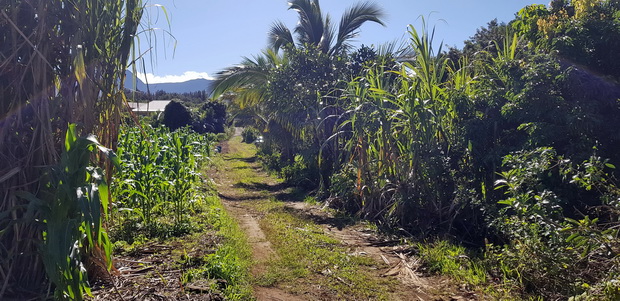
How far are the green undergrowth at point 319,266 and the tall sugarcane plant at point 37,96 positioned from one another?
2.02m

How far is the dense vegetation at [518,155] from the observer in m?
3.91

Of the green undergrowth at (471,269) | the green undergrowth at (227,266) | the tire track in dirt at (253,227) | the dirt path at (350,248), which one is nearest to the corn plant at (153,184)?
the green undergrowth at (227,266)

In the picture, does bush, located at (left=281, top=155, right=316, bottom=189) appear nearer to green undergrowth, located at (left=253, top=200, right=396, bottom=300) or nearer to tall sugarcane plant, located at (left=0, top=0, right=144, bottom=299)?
green undergrowth, located at (left=253, top=200, right=396, bottom=300)

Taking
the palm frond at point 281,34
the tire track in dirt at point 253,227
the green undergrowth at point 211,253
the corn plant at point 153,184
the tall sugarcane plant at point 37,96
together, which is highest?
the palm frond at point 281,34

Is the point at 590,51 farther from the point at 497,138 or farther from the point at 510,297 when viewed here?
the point at 510,297

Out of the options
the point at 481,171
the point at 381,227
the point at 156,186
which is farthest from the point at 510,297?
the point at 156,186

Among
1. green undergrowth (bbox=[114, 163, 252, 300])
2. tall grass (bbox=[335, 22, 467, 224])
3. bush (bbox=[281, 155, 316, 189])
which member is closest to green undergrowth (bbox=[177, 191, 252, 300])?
green undergrowth (bbox=[114, 163, 252, 300])

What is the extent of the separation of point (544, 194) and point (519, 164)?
2.12ft

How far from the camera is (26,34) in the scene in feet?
10.1

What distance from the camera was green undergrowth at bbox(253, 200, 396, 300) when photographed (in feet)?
14.2

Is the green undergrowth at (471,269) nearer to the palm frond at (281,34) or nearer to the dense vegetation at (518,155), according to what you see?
the dense vegetation at (518,155)

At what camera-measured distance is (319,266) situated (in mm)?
4938

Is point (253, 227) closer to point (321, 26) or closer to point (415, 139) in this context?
point (415, 139)

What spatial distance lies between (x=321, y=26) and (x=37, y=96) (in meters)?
12.8
